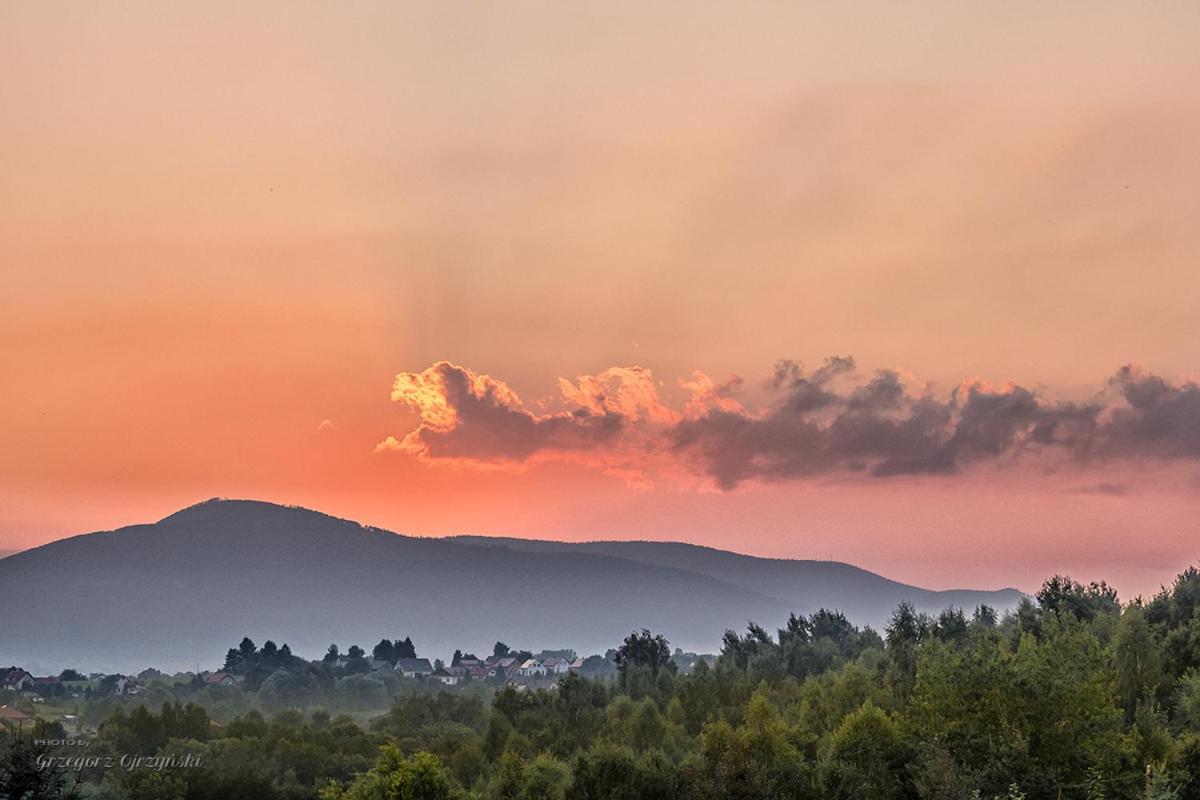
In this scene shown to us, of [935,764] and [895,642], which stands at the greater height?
[895,642]

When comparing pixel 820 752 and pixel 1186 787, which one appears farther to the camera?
pixel 820 752

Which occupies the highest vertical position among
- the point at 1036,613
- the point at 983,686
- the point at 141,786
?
the point at 1036,613

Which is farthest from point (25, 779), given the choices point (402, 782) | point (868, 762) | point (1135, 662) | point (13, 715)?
point (13, 715)

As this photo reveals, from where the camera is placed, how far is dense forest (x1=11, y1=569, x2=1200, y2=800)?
61375 mm

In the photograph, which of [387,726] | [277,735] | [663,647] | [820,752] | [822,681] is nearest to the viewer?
[820,752]

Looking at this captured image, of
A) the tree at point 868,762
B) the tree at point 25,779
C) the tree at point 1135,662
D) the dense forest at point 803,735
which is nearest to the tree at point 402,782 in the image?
the dense forest at point 803,735

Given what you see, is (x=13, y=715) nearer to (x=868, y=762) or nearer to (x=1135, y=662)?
(x=868, y=762)

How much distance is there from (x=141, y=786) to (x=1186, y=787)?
291ft

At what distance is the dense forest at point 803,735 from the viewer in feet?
201

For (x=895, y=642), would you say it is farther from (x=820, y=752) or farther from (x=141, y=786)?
(x=141, y=786)

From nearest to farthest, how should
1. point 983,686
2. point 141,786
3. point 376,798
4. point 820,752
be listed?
point 376,798
point 983,686
point 820,752
point 141,786

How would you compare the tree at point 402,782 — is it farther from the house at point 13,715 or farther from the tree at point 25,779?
the house at point 13,715

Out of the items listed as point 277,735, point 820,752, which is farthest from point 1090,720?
point 277,735

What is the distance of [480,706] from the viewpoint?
568ft
